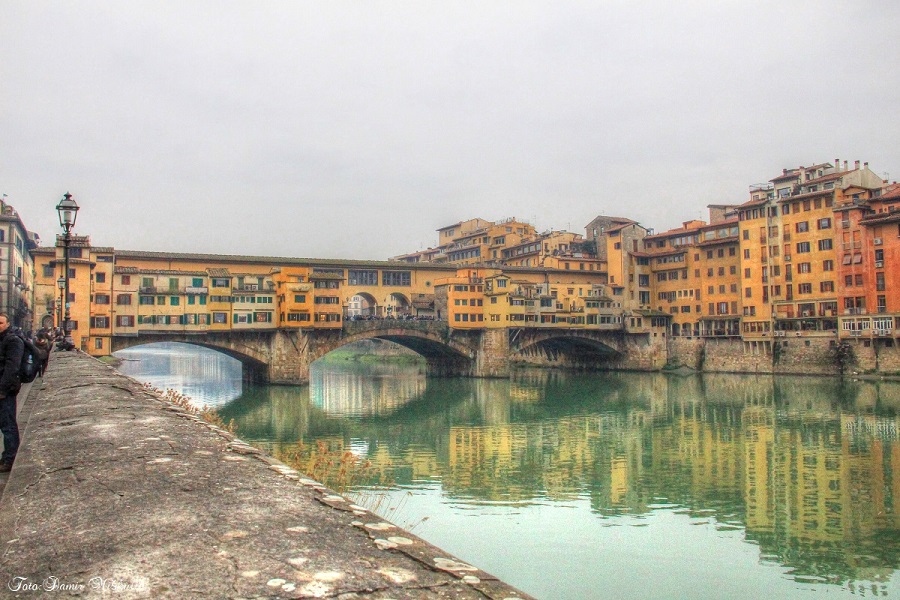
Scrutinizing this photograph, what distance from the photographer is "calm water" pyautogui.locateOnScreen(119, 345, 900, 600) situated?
44.8ft

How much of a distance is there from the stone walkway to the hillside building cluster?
40162 millimetres

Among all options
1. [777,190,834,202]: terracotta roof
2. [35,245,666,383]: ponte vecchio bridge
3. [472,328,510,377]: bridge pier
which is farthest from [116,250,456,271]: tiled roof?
[777,190,834,202]: terracotta roof

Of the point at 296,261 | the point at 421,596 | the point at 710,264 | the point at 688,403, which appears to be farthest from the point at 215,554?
the point at 710,264

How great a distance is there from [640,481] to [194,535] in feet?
63.9

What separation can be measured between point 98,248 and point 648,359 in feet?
159

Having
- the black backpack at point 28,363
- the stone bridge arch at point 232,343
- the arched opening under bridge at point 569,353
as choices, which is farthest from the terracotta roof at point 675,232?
the black backpack at point 28,363

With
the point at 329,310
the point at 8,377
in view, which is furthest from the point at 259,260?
the point at 8,377

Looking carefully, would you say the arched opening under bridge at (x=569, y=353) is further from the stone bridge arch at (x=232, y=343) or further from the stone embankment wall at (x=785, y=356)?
the stone bridge arch at (x=232, y=343)

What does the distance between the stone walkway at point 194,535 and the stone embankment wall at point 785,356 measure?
56405mm

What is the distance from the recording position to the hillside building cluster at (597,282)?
50375 millimetres

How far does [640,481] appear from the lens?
21.5 meters

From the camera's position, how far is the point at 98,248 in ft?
160

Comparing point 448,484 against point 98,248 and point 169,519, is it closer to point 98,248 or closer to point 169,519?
point 169,519

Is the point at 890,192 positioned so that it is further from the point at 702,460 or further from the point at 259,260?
the point at 259,260
